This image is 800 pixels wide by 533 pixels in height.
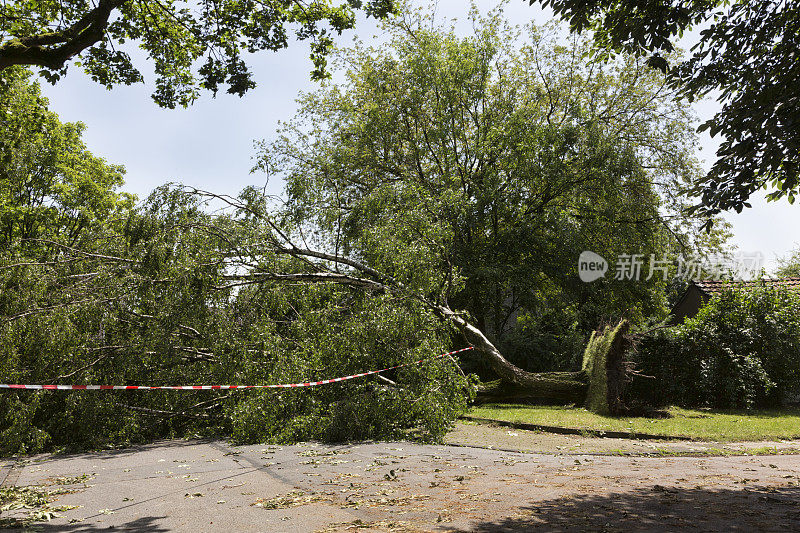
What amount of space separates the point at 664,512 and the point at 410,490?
7.58 feet

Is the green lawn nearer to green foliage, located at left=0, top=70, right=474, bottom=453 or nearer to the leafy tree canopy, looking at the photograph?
green foliage, located at left=0, top=70, right=474, bottom=453

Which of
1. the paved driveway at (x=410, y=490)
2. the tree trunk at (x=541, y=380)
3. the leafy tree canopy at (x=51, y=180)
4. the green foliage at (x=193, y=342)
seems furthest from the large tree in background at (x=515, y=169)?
the leafy tree canopy at (x=51, y=180)

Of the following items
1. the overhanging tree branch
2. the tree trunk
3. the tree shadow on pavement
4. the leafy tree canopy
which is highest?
the leafy tree canopy

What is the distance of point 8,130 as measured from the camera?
71.8ft

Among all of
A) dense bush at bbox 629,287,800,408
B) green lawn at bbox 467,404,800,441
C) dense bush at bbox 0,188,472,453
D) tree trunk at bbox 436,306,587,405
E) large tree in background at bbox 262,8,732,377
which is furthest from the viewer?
large tree in background at bbox 262,8,732,377

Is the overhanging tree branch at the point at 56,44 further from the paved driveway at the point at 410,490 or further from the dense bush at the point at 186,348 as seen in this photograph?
the paved driveway at the point at 410,490

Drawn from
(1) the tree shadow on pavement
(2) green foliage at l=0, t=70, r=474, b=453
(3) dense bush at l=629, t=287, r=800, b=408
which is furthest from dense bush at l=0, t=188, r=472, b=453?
(3) dense bush at l=629, t=287, r=800, b=408

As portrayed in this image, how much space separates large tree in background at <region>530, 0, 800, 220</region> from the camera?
20.5 feet

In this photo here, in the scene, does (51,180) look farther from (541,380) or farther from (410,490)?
(410,490)

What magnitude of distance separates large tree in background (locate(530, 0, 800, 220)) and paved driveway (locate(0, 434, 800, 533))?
10.5 feet

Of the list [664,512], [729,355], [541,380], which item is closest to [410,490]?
[664,512]

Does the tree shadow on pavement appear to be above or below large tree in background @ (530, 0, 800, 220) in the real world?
below

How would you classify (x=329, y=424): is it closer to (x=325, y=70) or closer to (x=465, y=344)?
(x=325, y=70)

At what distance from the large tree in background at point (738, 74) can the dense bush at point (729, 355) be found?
820cm
